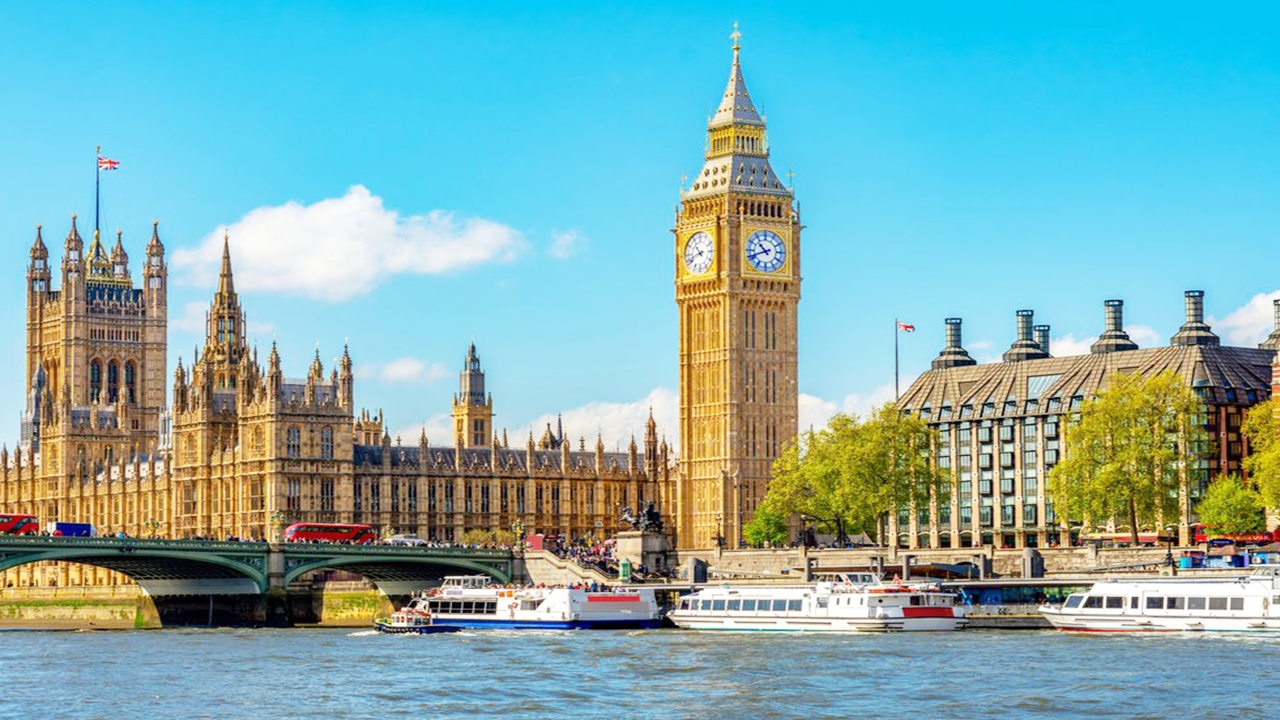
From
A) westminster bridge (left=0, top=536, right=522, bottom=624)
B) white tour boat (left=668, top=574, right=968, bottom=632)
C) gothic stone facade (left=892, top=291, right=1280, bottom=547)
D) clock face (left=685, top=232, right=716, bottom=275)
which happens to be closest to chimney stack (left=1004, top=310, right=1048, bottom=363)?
gothic stone facade (left=892, top=291, right=1280, bottom=547)

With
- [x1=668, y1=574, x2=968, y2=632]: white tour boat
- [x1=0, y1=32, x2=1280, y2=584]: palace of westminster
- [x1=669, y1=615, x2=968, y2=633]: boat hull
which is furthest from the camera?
[x1=0, y1=32, x2=1280, y2=584]: palace of westminster

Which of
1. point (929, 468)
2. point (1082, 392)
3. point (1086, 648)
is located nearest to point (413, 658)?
point (1086, 648)

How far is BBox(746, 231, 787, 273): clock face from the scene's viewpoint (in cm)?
17738

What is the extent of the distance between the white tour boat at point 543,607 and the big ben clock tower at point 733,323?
46698 mm

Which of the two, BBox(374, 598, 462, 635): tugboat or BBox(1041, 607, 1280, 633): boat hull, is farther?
BBox(374, 598, 462, 635): tugboat

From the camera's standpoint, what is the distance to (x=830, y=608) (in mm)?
118375

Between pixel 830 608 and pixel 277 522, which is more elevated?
pixel 277 522

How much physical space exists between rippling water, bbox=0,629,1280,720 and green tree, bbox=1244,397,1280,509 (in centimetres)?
2180

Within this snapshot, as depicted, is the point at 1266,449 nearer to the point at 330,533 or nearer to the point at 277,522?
the point at 330,533

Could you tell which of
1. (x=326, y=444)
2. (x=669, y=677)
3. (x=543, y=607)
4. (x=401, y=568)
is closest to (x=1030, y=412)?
(x=401, y=568)

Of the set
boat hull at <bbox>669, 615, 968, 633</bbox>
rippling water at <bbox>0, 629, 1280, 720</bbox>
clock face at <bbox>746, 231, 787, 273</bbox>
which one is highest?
clock face at <bbox>746, 231, 787, 273</bbox>

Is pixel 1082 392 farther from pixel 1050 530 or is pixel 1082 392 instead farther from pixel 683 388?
pixel 683 388

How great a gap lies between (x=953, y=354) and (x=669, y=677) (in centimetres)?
9077

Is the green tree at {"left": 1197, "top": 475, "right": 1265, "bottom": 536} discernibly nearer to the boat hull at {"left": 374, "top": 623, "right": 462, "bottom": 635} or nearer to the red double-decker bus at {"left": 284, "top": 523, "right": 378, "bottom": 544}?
the boat hull at {"left": 374, "top": 623, "right": 462, "bottom": 635}
